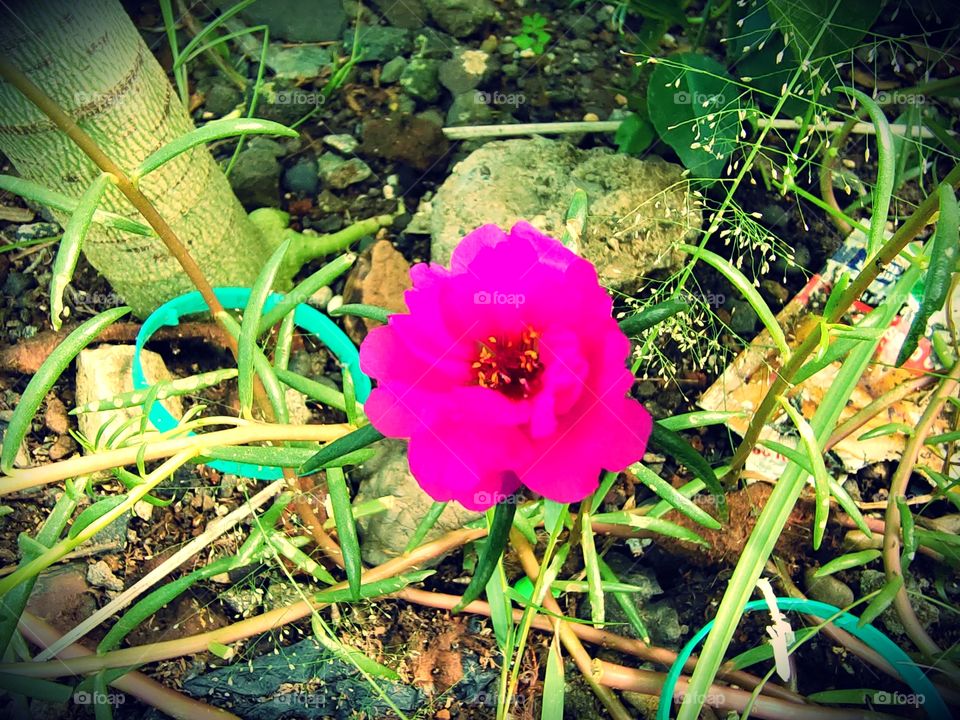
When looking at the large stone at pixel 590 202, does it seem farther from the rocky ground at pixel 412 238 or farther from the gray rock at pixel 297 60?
the gray rock at pixel 297 60

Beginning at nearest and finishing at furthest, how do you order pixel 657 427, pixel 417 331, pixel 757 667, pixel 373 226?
pixel 417 331, pixel 657 427, pixel 757 667, pixel 373 226

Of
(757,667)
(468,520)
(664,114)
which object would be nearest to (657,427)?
(468,520)

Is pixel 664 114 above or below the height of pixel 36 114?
below

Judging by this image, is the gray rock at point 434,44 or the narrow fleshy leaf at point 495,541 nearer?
the narrow fleshy leaf at point 495,541

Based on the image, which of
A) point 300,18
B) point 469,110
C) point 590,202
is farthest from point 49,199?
point 300,18

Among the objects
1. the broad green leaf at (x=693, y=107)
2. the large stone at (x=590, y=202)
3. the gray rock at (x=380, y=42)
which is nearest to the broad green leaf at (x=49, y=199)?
the large stone at (x=590, y=202)

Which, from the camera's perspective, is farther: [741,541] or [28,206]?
[28,206]

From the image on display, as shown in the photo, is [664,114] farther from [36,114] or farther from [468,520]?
[36,114]
